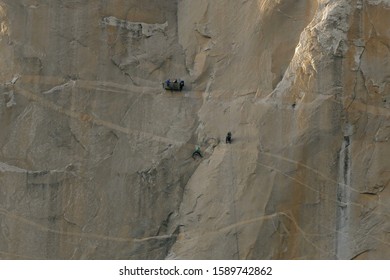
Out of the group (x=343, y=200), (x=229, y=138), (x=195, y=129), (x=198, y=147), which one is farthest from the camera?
(x=195, y=129)

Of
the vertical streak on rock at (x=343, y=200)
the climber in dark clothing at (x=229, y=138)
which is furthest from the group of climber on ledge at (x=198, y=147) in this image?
the vertical streak on rock at (x=343, y=200)

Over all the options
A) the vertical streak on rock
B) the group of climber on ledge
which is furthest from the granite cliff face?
the group of climber on ledge

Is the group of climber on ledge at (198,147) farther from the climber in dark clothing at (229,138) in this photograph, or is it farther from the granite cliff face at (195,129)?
the granite cliff face at (195,129)

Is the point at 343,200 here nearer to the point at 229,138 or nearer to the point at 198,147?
the point at 229,138

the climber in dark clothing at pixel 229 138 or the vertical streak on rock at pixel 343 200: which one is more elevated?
the climber in dark clothing at pixel 229 138

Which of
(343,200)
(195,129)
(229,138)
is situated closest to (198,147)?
(195,129)

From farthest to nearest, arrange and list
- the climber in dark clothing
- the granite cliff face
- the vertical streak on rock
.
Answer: the climber in dark clothing → the granite cliff face → the vertical streak on rock

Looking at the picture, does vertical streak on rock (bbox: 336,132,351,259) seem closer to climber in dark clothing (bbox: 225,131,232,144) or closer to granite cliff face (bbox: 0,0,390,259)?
granite cliff face (bbox: 0,0,390,259)

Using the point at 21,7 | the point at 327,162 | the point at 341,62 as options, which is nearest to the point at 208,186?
the point at 327,162

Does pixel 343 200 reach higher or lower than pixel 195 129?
lower
